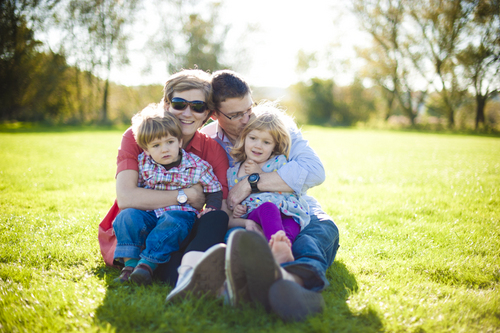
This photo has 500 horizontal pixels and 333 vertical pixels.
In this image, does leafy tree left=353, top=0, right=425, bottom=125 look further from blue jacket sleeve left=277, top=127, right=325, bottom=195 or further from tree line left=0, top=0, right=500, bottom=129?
blue jacket sleeve left=277, top=127, right=325, bottom=195

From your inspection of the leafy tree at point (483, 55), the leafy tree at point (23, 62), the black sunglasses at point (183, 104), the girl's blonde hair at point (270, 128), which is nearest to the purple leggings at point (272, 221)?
the girl's blonde hair at point (270, 128)

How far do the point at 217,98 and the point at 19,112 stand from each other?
95.1 feet

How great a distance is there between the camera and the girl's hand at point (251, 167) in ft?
9.95

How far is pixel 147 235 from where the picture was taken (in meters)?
2.56

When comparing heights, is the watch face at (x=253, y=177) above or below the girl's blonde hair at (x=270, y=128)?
below

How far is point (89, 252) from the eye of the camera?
299 cm

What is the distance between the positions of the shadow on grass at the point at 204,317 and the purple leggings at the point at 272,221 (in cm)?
58

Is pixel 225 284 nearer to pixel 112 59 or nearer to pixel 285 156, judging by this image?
pixel 285 156

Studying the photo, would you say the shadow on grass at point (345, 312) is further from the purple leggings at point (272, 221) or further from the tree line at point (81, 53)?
the tree line at point (81, 53)

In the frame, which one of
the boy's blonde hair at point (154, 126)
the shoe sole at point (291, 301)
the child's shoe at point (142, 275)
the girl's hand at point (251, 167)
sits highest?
the boy's blonde hair at point (154, 126)

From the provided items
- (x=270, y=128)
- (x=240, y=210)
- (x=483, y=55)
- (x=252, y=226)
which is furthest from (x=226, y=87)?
(x=483, y=55)

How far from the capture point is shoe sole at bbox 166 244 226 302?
196cm

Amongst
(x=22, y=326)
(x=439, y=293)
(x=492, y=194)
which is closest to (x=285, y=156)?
(x=439, y=293)

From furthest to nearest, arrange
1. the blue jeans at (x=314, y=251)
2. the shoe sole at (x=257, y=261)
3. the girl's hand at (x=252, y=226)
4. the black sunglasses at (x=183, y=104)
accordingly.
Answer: the black sunglasses at (x=183, y=104)
the girl's hand at (x=252, y=226)
the blue jeans at (x=314, y=251)
the shoe sole at (x=257, y=261)
